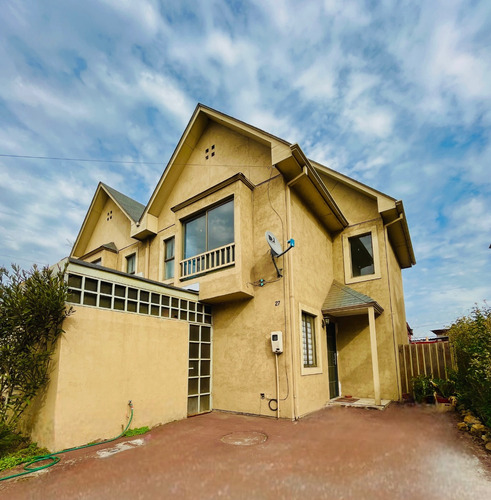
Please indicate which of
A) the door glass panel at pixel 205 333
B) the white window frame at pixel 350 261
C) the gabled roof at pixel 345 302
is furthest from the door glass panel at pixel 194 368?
the white window frame at pixel 350 261

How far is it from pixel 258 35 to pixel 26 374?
8990mm

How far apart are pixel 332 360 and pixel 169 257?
6.58m

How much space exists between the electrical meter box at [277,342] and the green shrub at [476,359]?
3.75 meters

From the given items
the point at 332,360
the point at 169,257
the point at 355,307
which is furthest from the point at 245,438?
the point at 169,257

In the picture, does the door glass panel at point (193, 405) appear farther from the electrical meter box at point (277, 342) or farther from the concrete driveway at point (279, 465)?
the electrical meter box at point (277, 342)

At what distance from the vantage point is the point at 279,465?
4.36 m

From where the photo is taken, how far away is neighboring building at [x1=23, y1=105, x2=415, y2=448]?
19.6 ft

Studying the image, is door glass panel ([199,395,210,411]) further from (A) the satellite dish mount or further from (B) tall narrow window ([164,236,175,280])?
(B) tall narrow window ([164,236,175,280])

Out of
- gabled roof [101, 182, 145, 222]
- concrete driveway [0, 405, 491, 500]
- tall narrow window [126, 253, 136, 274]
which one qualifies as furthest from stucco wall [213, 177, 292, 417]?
gabled roof [101, 182, 145, 222]

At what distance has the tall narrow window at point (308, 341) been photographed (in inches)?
323

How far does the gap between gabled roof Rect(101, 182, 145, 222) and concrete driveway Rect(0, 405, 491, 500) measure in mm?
8969

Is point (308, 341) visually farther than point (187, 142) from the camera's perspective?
No

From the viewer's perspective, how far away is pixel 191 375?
8.03 m

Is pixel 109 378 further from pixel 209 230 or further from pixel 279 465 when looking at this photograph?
pixel 209 230
